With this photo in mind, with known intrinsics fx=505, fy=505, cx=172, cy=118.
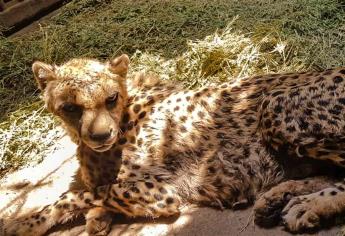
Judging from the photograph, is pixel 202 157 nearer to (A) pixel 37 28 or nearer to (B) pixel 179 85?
(B) pixel 179 85

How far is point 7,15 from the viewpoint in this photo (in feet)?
24.7

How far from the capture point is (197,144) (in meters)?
4.24

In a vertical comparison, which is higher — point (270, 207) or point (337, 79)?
point (337, 79)

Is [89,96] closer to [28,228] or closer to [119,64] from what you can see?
[119,64]

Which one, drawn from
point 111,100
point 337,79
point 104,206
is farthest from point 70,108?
point 337,79

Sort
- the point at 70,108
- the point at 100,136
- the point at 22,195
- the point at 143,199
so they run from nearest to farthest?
the point at 100,136 → the point at 143,199 → the point at 70,108 → the point at 22,195

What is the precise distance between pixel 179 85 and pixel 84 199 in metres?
1.38

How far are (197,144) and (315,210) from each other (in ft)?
3.70

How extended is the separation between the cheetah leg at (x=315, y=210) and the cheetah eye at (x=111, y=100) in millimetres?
1630

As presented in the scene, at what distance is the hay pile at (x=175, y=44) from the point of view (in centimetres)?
552

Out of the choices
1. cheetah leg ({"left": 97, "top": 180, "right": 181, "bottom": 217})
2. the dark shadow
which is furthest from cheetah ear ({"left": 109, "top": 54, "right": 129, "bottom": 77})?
the dark shadow

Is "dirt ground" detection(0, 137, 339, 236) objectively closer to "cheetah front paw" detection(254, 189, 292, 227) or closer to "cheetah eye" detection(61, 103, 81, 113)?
"cheetah front paw" detection(254, 189, 292, 227)

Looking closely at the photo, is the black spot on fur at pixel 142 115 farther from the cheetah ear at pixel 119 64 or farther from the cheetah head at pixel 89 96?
the cheetah ear at pixel 119 64

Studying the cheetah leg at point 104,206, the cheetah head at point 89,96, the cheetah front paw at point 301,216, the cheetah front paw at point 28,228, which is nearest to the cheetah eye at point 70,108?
the cheetah head at point 89,96
